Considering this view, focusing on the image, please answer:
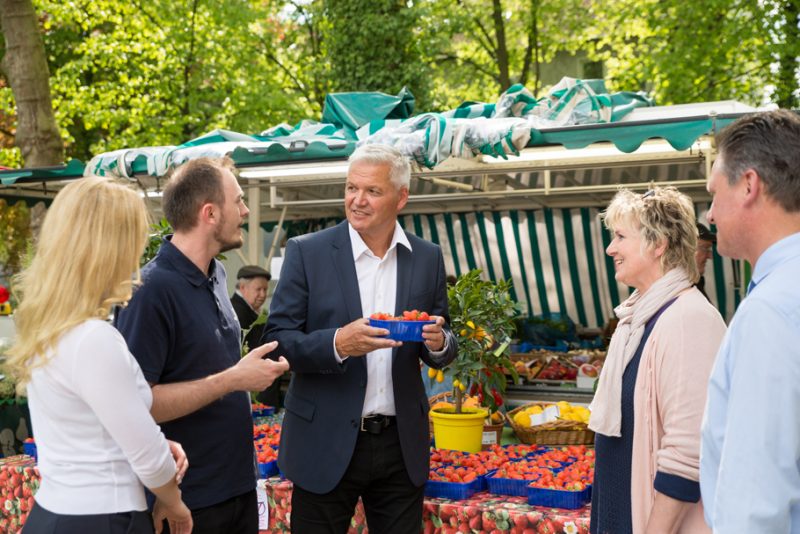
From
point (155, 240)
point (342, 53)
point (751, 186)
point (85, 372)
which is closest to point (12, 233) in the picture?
point (155, 240)

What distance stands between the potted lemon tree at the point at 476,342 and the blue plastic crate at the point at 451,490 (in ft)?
1.94

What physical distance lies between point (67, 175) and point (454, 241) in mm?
5164

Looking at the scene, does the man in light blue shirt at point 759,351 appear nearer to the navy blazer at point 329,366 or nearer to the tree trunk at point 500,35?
the navy blazer at point 329,366

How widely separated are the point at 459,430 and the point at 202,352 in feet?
6.33

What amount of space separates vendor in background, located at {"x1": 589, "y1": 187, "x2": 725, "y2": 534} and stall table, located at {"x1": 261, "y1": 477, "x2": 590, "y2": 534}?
70 centimetres

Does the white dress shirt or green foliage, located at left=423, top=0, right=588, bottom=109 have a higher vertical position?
green foliage, located at left=423, top=0, right=588, bottom=109

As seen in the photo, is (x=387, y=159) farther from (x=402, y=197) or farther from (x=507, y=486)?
(x=507, y=486)

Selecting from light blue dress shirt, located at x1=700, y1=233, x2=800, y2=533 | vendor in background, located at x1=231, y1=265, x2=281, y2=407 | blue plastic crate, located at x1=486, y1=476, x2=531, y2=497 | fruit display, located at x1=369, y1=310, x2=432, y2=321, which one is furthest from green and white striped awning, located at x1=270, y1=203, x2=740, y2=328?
light blue dress shirt, located at x1=700, y1=233, x2=800, y2=533

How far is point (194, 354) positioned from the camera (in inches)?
102

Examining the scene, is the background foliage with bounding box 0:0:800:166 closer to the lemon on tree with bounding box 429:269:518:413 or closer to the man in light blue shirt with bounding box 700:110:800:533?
the lemon on tree with bounding box 429:269:518:413

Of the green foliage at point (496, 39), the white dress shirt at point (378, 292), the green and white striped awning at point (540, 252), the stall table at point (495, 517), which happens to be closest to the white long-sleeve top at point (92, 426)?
the white dress shirt at point (378, 292)

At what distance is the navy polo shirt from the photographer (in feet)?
8.16

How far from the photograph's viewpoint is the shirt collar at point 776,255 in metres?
1.43

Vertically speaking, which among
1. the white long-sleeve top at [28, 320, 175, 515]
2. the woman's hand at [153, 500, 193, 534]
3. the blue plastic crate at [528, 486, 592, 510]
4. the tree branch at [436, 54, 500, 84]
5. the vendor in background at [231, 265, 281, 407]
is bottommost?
the blue plastic crate at [528, 486, 592, 510]
